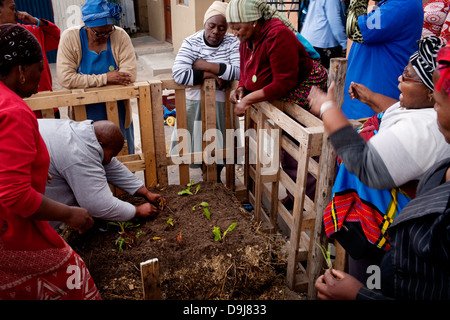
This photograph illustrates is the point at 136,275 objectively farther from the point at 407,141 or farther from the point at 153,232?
the point at 407,141

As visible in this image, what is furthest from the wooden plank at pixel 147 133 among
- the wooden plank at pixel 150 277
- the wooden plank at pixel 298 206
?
the wooden plank at pixel 150 277

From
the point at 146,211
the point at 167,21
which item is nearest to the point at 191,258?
the point at 146,211

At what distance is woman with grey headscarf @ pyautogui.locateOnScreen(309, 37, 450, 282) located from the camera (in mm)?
1580

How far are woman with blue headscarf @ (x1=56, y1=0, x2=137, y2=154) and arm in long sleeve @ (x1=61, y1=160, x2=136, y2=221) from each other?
1161mm

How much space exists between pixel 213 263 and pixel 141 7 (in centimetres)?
1441

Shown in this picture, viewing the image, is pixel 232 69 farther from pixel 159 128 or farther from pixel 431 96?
pixel 431 96

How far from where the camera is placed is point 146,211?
3215 millimetres

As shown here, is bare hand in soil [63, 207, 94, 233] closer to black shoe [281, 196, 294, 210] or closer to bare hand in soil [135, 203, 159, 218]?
bare hand in soil [135, 203, 159, 218]

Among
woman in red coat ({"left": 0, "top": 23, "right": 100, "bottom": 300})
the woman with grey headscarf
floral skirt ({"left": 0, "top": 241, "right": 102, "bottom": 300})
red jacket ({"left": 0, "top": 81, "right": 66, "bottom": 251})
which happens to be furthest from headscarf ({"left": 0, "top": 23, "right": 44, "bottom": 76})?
the woman with grey headscarf

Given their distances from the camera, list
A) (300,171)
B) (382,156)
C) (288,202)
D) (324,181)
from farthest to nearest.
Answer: (288,202), (300,171), (324,181), (382,156)

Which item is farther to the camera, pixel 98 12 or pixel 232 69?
pixel 232 69

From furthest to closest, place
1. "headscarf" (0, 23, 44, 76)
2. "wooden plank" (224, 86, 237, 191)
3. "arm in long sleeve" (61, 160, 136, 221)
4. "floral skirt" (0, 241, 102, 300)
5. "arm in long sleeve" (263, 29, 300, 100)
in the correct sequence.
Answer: "wooden plank" (224, 86, 237, 191) → "arm in long sleeve" (263, 29, 300, 100) → "arm in long sleeve" (61, 160, 136, 221) → "floral skirt" (0, 241, 102, 300) → "headscarf" (0, 23, 44, 76)

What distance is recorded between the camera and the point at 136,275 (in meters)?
2.79

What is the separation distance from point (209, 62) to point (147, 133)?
0.94 metres
